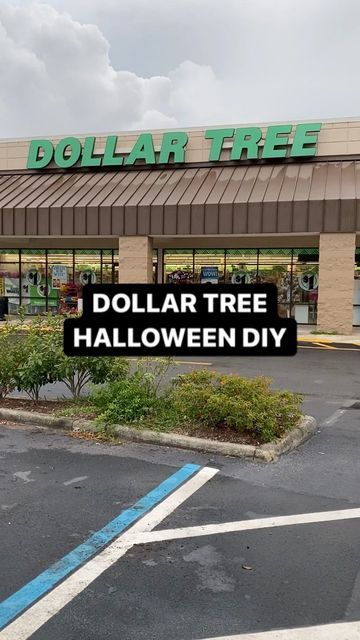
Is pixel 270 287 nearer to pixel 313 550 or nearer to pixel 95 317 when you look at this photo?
pixel 95 317

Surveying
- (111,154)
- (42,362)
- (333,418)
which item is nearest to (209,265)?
(111,154)

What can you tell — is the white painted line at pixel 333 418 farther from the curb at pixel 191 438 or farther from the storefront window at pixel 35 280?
the storefront window at pixel 35 280

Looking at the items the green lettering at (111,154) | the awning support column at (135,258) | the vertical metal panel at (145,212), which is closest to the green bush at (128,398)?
the vertical metal panel at (145,212)

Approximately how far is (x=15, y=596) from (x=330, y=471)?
332cm

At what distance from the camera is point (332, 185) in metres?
19.5

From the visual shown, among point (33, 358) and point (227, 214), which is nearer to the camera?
point (33, 358)

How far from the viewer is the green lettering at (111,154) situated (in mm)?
23453

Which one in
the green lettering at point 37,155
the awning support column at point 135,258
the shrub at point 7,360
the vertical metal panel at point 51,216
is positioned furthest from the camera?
the green lettering at point 37,155

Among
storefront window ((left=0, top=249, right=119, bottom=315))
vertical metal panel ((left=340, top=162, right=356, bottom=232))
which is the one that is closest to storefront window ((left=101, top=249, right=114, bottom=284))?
storefront window ((left=0, top=249, right=119, bottom=315))

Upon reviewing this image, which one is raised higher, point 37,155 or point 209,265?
point 37,155

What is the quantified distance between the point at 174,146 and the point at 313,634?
2145cm

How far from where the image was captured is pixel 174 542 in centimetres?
414

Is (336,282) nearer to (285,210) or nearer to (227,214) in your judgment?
(285,210)

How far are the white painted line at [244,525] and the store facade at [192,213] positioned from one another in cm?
1521
